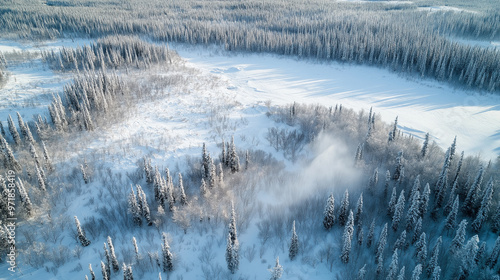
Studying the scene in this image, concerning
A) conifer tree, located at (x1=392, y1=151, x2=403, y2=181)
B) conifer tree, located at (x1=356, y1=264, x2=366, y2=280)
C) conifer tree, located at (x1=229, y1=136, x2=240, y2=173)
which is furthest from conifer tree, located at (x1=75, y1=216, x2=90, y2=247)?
conifer tree, located at (x1=392, y1=151, x2=403, y2=181)

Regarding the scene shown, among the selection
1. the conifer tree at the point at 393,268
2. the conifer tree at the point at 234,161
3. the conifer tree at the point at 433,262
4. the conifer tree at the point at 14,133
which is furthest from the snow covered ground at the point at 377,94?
the conifer tree at the point at 14,133

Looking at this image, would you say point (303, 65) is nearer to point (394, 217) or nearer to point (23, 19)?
point (394, 217)

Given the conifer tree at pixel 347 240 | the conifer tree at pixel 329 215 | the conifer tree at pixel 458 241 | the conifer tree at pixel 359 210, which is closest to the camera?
the conifer tree at pixel 458 241

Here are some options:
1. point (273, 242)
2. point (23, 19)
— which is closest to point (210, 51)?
point (273, 242)

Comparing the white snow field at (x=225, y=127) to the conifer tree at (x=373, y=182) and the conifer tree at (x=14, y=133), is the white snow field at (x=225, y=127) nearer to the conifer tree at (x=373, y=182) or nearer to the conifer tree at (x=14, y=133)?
the conifer tree at (x=373, y=182)

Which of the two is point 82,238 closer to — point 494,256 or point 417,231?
point 417,231

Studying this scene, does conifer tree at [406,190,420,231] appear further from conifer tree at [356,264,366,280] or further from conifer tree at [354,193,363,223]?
conifer tree at [356,264,366,280]

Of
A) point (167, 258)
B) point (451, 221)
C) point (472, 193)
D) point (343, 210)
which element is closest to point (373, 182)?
point (343, 210)
